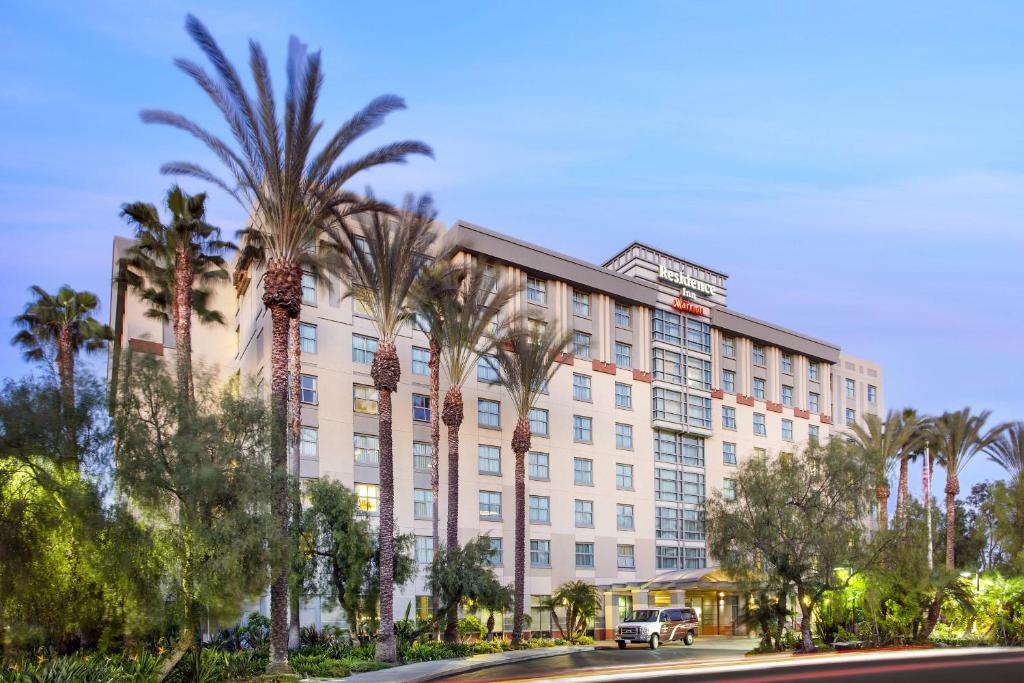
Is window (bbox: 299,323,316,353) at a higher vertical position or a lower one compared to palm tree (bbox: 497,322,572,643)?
higher

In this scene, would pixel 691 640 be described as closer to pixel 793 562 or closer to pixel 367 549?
pixel 793 562

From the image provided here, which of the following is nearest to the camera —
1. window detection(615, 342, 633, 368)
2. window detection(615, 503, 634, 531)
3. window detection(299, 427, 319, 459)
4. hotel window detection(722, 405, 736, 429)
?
window detection(299, 427, 319, 459)

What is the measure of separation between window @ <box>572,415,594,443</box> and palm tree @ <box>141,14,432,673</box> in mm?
33918

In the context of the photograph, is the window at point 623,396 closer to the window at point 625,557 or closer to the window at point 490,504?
the window at point 625,557

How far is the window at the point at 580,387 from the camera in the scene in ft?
207

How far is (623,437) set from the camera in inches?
2591

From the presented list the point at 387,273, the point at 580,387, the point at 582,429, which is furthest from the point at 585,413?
the point at 387,273

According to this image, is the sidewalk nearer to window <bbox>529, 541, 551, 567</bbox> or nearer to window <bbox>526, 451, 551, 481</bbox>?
window <bbox>529, 541, 551, 567</bbox>

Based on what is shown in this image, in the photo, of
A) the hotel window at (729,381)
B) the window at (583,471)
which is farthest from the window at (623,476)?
the hotel window at (729,381)

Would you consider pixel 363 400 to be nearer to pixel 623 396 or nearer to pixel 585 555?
pixel 585 555

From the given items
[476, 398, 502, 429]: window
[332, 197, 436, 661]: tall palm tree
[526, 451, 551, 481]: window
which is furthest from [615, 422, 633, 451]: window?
[332, 197, 436, 661]: tall palm tree

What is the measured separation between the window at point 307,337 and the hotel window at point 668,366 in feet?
91.9

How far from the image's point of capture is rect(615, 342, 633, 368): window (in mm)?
67062

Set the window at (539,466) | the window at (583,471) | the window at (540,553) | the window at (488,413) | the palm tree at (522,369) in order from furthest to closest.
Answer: the window at (583,471) → the window at (539,466) → the window at (540,553) → the window at (488,413) → the palm tree at (522,369)
